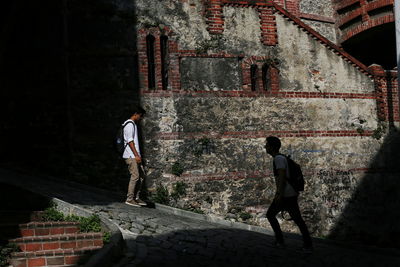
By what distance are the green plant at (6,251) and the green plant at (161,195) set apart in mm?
5712

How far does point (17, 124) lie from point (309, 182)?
7485mm

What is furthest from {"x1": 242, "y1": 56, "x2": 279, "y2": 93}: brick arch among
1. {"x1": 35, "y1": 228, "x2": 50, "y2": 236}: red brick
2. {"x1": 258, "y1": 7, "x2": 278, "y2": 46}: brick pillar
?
{"x1": 35, "y1": 228, "x2": 50, "y2": 236}: red brick

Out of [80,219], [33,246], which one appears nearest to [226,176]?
[80,219]

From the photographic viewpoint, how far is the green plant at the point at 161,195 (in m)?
12.0

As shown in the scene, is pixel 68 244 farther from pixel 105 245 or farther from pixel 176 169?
pixel 176 169

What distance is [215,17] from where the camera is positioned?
43.0 feet

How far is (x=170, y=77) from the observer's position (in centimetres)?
1264

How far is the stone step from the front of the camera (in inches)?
241

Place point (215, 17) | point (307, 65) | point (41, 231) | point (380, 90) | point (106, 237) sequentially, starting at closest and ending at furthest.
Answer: point (106, 237), point (41, 231), point (215, 17), point (307, 65), point (380, 90)

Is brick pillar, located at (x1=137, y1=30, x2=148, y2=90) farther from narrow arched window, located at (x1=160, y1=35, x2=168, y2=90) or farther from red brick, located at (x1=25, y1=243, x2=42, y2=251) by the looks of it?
red brick, located at (x1=25, y1=243, x2=42, y2=251)

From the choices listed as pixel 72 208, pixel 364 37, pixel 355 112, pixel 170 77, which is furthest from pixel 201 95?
pixel 364 37

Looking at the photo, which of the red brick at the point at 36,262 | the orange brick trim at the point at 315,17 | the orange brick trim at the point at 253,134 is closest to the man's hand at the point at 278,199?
the red brick at the point at 36,262

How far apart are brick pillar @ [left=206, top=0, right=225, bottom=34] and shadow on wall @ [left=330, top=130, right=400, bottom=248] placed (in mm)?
5653

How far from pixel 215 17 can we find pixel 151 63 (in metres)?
2.07
